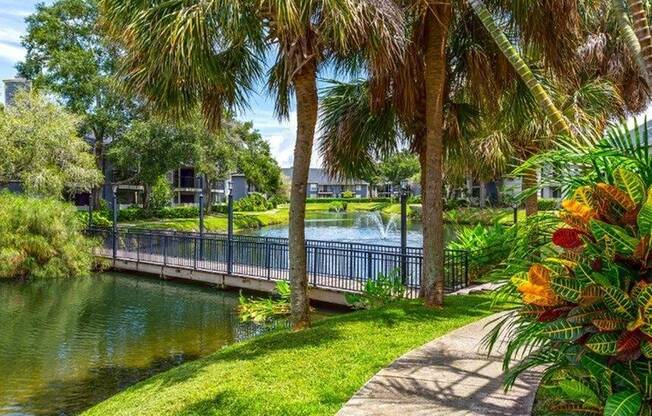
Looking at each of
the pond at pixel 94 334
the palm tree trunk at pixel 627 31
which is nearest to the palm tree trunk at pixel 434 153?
the palm tree trunk at pixel 627 31

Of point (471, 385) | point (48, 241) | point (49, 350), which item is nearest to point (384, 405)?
point (471, 385)

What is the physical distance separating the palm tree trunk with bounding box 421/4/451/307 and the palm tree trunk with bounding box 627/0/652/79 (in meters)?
4.28

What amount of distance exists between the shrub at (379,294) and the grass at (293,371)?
2221 mm

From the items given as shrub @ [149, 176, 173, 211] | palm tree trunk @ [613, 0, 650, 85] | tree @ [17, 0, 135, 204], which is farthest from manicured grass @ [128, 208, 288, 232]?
palm tree trunk @ [613, 0, 650, 85]

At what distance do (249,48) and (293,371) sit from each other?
176 inches

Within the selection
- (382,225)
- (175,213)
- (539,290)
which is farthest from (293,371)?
(382,225)

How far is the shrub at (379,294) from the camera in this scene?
10.3m

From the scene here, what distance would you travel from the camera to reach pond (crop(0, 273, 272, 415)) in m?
8.20

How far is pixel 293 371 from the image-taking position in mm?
5547

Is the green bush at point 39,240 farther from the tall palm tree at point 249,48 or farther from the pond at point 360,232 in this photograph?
the tall palm tree at point 249,48

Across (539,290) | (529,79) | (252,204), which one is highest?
(529,79)

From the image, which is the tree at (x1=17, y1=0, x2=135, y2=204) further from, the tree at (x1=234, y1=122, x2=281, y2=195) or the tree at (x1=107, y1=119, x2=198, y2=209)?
the tree at (x1=234, y1=122, x2=281, y2=195)

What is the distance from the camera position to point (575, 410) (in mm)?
2770

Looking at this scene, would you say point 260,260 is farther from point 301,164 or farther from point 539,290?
point 539,290
